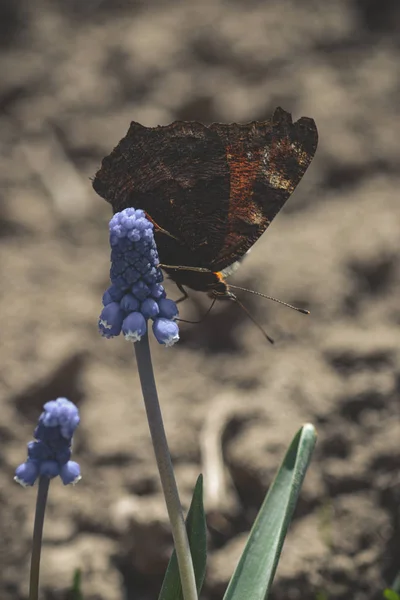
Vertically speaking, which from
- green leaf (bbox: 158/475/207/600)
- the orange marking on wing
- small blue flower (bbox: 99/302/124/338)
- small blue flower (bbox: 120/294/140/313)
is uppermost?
the orange marking on wing

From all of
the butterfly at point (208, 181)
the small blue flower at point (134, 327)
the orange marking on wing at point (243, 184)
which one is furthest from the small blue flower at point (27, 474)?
the orange marking on wing at point (243, 184)

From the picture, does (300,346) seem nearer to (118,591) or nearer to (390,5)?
(118,591)

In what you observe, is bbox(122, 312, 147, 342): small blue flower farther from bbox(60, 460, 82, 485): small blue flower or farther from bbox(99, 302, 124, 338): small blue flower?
bbox(60, 460, 82, 485): small blue flower

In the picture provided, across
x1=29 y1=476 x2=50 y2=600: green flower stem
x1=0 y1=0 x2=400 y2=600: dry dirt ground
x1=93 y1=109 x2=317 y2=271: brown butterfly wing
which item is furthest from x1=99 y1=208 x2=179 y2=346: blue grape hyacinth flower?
x1=0 y1=0 x2=400 y2=600: dry dirt ground

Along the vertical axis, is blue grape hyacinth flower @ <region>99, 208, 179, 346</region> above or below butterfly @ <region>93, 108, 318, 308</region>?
below

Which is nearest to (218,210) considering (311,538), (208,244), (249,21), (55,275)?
(208,244)
